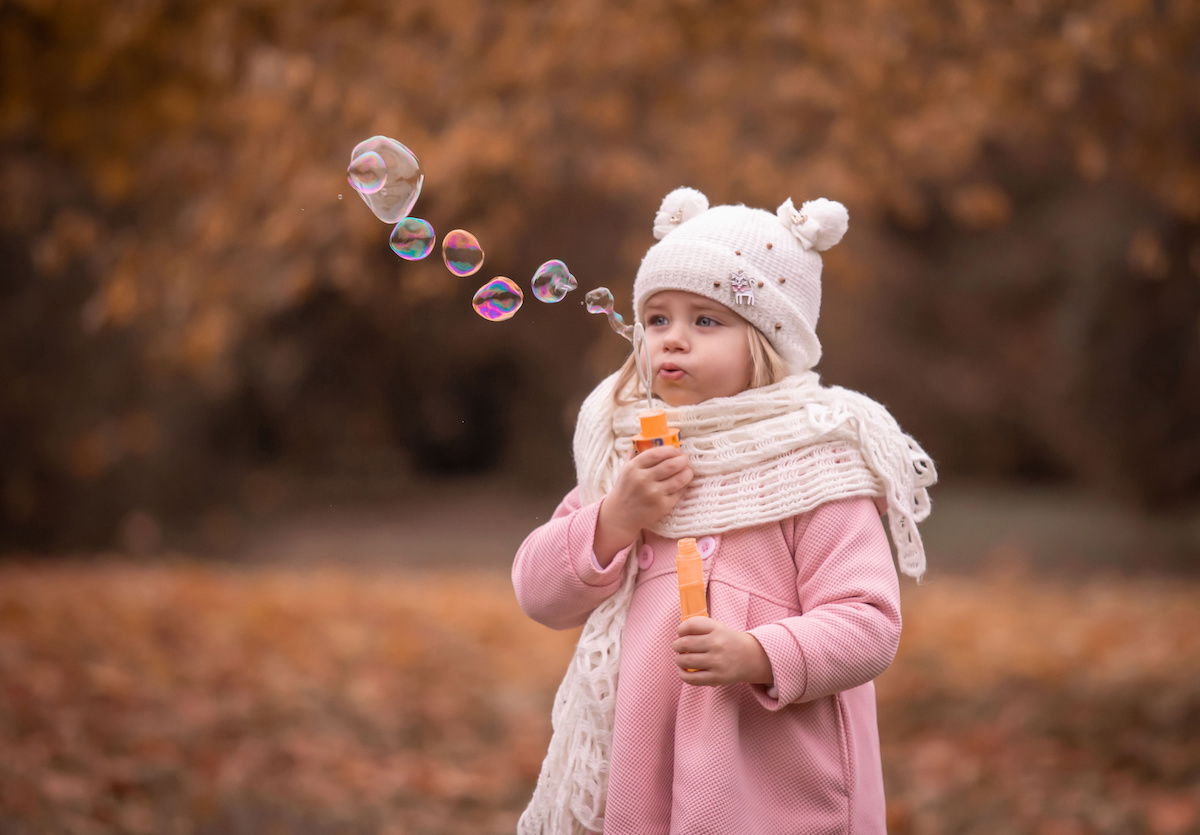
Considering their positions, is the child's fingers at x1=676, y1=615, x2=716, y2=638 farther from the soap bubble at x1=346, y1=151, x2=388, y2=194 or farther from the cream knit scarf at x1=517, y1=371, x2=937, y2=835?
the soap bubble at x1=346, y1=151, x2=388, y2=194

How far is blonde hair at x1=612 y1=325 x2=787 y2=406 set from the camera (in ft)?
7.47

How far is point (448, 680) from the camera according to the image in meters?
6.60

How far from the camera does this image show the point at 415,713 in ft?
19.1

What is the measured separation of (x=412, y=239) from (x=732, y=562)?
3.62 feet

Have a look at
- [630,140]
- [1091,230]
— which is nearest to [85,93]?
[630,140]

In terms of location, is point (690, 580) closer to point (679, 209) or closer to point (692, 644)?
point (692, 644)

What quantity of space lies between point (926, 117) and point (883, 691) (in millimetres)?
2878

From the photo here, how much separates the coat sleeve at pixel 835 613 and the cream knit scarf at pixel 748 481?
0.13 ft

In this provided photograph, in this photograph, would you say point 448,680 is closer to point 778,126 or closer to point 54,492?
point 778,126

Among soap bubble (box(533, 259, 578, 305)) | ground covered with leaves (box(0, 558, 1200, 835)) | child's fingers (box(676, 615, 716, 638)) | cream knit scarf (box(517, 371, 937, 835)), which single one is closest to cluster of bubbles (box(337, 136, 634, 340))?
soap bubble (box(533, 259, 578, 305))

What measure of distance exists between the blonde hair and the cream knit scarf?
0.03 m

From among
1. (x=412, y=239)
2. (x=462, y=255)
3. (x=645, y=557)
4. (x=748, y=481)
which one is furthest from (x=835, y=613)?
(x=412, y=239)

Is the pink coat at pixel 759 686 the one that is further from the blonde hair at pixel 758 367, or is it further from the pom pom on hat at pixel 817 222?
the pom pom on hat at pixel 817 222

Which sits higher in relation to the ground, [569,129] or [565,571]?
[569,129]
